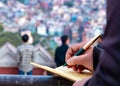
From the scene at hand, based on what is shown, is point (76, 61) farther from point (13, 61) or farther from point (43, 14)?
point (43, 14)

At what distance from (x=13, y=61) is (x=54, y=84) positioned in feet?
18.1

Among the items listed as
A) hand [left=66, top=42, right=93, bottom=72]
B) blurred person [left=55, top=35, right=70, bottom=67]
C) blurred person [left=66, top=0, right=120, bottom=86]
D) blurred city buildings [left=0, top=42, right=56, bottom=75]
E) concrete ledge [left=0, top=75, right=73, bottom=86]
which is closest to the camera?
blurred person [left=66, top=0, right=120, bottom=86]

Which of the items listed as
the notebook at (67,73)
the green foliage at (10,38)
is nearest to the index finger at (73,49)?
the notebook at (67,73)

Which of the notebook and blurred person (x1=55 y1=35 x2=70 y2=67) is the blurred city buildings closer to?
blurred person (x1=55 y1=35 x2=70 y2=67)

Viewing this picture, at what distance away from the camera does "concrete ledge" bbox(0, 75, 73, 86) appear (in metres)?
1.39

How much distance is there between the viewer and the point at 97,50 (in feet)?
4.03

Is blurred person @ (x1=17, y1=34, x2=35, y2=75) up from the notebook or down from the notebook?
down

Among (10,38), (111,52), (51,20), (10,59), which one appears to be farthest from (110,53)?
(51,20)

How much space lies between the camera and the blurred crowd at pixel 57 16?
24.7 ft

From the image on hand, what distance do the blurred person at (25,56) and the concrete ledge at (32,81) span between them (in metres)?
5.01

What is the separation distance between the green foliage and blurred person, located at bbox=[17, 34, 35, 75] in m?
0.57

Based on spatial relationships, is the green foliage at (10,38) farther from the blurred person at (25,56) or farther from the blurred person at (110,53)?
the blurred person at (110,53)

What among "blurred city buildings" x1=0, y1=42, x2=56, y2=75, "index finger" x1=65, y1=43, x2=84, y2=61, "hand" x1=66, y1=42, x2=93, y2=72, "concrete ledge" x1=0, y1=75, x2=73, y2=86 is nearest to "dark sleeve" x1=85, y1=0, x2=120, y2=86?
"hand" x1=66, y1=42, x2=93, y2=72

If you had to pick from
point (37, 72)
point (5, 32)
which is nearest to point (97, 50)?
point (37, 72)
